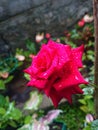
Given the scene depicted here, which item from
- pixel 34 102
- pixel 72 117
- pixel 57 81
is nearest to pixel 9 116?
pixel 34 102

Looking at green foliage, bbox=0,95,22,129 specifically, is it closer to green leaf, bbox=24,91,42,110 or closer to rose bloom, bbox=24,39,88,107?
green leaf, bbox=24,91,42,110

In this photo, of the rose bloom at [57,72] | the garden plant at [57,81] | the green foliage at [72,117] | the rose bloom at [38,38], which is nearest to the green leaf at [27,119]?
the garden plant at [57,81]

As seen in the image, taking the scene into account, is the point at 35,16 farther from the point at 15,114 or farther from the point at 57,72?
Result: the point at 57,72

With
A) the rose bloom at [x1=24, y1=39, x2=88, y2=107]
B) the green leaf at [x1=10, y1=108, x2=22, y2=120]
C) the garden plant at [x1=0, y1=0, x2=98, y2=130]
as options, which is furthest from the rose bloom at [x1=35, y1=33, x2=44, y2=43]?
the rose bloom at [x1=24, y1=39, x2=88, y2=107]

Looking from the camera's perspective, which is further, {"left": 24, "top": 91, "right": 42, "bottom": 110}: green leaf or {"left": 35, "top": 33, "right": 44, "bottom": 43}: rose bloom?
{"left": 35, "top": 33, "right": 44, "bottom": 43}: rose bloom

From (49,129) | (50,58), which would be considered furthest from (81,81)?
(49,129)

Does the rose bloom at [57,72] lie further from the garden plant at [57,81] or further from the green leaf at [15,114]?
the green leaf at [15,114]
